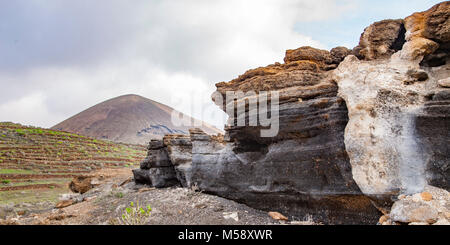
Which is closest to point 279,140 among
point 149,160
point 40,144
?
point 149,160

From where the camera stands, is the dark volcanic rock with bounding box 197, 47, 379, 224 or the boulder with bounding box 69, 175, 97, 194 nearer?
the dark volcanic rock with bounding box 197, 47, 379, 224

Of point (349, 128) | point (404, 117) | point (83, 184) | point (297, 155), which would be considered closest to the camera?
point (404, 117)

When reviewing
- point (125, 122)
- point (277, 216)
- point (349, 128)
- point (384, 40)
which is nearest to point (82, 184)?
point (277, 216)

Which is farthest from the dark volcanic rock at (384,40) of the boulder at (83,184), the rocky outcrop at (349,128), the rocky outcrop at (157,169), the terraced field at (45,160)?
the terraced field at (45,160)

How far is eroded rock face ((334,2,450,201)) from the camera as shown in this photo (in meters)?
5.38

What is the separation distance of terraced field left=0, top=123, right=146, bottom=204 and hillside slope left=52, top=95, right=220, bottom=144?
29.7 m

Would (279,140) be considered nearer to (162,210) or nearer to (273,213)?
(273,213)

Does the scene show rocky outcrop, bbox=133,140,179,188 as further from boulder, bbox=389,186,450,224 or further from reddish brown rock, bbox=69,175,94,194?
boulder, bbox=389,186,450,224

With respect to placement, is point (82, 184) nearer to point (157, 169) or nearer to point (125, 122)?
point (157, 169)

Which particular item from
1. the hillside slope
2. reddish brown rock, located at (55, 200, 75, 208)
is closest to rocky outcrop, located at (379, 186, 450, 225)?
reddish brown rock, located at (55, 200, 75, 208)

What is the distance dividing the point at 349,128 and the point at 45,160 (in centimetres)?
3197

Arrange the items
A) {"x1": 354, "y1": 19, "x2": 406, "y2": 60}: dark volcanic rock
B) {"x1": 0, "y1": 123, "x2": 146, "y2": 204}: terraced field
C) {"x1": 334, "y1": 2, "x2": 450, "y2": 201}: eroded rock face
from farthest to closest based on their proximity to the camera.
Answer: {"x1": 0, "y1": 123, "x2": 146, "y2": 204}: terraced field, {"x1": 354, "y1": 19, "x2": 406, "y2": 60}: dark volcanic rock, {"x1": 334, "y1": 2, "x2": 450, "y2": 201}: eroded rock face

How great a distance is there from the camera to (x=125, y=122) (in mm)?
81062

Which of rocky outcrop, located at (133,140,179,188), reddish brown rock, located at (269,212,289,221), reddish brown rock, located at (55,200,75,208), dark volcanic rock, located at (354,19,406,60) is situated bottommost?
reddish brown rock, located at (55,200,75,208)
